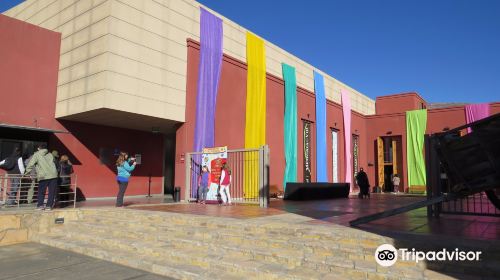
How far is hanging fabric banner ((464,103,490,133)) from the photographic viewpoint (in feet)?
88.1

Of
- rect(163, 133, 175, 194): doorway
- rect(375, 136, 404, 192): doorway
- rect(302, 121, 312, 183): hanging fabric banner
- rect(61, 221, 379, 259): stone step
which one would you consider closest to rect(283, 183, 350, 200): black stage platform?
rect(302, 121, 312, 183): hanging fabric banner

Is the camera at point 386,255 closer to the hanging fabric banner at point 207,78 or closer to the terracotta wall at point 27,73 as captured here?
the hanging fabric banner at point 207,78

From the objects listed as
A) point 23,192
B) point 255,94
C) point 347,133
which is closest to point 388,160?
point 347,133

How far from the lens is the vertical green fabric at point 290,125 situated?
69.4ft

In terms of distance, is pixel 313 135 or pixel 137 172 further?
pixel 313 135

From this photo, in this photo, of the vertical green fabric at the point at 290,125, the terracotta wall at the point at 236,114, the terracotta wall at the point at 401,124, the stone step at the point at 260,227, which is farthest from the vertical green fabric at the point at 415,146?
the stone step at the point at 260,227

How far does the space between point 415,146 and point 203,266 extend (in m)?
25.8

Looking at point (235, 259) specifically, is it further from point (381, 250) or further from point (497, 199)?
point (497, 199)

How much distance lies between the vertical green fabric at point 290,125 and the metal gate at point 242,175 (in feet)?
16.2

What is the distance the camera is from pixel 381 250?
5.34m

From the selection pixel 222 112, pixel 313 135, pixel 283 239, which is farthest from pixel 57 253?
pixel 313 135

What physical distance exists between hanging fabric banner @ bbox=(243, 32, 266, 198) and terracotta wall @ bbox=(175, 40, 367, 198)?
339 mm

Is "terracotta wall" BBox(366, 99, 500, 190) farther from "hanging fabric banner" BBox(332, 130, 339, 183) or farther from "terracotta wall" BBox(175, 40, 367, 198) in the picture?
"terracotta wall" BBox(175, 40, 367, 198)

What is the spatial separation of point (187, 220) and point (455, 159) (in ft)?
17.9
